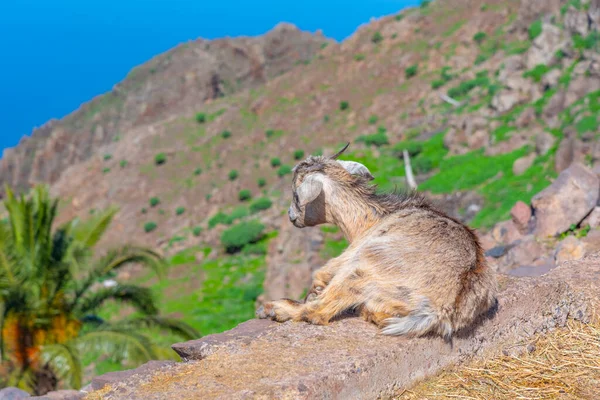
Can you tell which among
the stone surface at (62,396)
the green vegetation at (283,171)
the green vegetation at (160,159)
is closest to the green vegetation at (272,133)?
the green vegetation at (283,171)

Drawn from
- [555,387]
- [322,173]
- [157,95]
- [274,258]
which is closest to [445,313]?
[555,387]

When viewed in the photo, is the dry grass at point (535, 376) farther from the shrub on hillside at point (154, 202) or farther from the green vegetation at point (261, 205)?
the shrub on hillside at point (154, 202)

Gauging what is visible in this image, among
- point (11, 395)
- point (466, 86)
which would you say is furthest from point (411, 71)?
point (11, 395)

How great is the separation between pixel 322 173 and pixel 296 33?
5749cm

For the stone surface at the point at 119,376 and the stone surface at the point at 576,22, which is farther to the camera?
the stone surface at the point at 576,22

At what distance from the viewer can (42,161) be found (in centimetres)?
5703

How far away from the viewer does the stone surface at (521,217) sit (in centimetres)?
1038

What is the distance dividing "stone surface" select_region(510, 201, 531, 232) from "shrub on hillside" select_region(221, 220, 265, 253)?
→ 713 inches

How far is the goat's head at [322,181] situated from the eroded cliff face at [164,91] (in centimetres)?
4879

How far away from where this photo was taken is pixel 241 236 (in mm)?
27891

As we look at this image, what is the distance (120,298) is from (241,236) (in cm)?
1501

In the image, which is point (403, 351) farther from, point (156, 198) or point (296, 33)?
point (296, 33)

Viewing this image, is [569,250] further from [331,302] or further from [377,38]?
[377,38]

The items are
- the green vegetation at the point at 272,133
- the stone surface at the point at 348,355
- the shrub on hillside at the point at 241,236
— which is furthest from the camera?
the green vegetation at the point at 272,133
